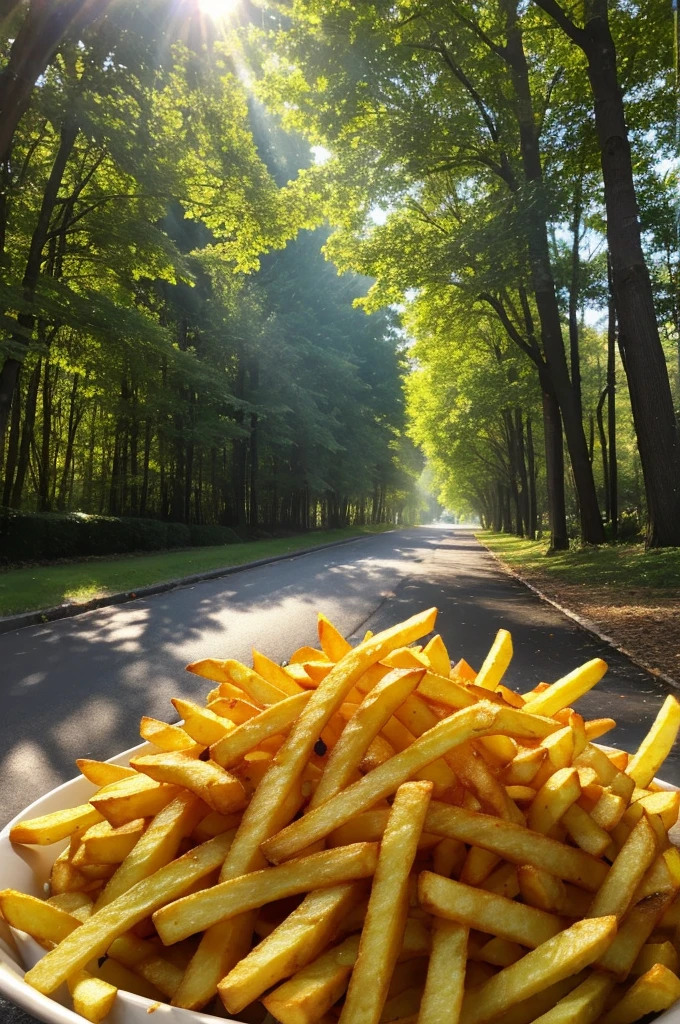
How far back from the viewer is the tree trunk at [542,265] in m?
14.8

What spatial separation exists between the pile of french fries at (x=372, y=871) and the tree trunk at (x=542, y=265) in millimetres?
15155

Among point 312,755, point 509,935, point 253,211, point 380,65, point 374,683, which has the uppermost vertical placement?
point 380,65

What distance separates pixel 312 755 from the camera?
1.46m

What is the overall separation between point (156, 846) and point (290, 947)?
361 mm

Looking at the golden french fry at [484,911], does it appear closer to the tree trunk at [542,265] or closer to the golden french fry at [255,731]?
the golden french fry at [255,731]

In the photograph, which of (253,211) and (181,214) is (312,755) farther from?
(181,214)

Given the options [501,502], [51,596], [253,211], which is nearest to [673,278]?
[253,211]

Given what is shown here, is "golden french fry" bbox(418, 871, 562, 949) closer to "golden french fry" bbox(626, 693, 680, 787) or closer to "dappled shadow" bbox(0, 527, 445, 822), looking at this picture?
"golden french fry" bbox(626, 693, 680, 787)

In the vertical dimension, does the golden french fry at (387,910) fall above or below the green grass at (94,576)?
above

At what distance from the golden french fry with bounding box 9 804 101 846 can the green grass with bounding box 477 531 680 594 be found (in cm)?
1055

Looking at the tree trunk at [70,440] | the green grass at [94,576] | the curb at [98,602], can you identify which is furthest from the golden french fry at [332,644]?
the tree trunk at [70,440]

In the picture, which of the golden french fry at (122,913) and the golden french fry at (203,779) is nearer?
the golden french fry at (122,913)

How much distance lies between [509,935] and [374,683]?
22.0 inches

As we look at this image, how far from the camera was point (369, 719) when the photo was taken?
4.45 feet
